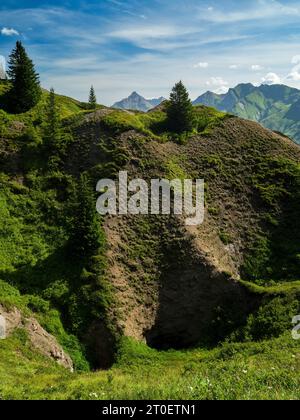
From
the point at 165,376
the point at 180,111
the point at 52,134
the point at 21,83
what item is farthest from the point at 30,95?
the point at 165,376

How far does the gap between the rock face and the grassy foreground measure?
3.24 ft

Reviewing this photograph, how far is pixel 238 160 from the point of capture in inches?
2589

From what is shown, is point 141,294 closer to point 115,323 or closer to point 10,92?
point 115,323

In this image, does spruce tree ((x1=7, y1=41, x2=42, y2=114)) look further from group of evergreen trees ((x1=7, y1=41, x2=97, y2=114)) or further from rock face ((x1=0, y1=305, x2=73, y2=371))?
rock face ((x1=0, y1=305, x2=73, y2=371))

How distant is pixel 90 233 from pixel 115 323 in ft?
36.2

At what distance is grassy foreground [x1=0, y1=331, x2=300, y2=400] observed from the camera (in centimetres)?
1670

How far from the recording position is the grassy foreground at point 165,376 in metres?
16.7

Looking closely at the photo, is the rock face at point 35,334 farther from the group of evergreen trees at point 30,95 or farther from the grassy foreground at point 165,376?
the group of evergreen trees at point 30,95

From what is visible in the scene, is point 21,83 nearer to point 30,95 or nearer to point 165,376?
point 30,95

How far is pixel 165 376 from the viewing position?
84.4 ft

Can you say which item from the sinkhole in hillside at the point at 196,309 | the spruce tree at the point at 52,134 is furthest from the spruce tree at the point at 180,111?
the sinkhole in hillside at the point at 196,309

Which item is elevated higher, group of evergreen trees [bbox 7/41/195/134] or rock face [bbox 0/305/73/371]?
group of evergreen trees [bbox 7/41/195/134]

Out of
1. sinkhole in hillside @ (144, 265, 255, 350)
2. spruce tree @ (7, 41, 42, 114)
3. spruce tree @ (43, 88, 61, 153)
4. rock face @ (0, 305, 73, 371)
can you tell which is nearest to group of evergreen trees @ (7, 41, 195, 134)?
spruce tree @ (7, 41, 42, 114)
